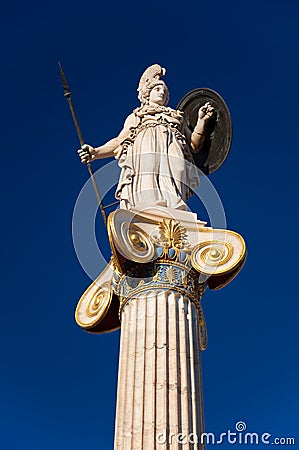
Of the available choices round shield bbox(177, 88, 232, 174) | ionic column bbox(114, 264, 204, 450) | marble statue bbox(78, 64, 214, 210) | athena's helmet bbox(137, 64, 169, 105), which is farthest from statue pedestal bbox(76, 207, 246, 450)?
athena's helmet bbox(137, 64, 169, 105)

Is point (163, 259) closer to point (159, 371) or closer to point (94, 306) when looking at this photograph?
point (94, 306)

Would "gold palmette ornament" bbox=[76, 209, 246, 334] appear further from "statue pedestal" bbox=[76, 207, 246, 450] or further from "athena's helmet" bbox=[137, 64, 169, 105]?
"athena's helmet" bbox=[137, 64, 169, 105]

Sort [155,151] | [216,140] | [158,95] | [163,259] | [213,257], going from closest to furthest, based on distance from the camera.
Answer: [163,259]
[213,257]
[155,151]
[158,95]
[216,140]

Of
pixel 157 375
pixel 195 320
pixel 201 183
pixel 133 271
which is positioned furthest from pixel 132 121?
pixel 157 375

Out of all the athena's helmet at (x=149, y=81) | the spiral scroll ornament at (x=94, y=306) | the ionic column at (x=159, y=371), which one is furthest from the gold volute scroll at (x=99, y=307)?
the athena's helmet at (x=149, y=81)

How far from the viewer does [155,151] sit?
18281 mm

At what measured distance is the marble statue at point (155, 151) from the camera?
17578 mm

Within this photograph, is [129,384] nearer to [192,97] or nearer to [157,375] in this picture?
[157,375]

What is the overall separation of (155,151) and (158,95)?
8.01 feet

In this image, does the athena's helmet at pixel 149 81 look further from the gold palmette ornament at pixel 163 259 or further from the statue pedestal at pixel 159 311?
the gold palmette ornament at pixel 163 259

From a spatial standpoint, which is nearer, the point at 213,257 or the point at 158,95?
the point at 213,257

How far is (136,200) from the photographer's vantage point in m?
17.3

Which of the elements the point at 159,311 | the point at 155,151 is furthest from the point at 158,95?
the point at 159,311

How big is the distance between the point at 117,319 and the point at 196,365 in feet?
10.00
